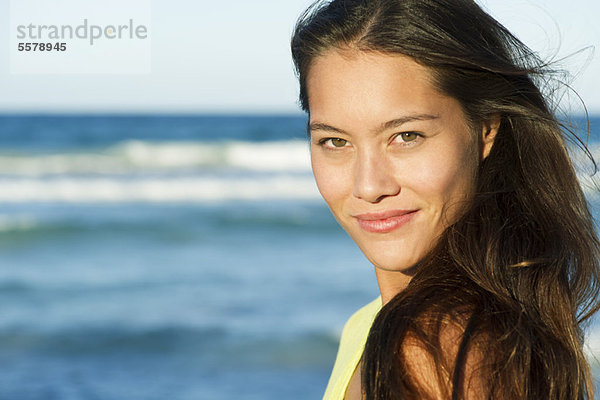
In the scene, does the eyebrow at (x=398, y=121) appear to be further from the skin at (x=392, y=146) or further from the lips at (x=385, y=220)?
the lips at (x=385, y=220)

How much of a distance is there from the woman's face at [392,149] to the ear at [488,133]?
20mm

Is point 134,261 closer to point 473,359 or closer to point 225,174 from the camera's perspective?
point 225,174

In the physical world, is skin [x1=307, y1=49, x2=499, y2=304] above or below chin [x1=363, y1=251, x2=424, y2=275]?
above

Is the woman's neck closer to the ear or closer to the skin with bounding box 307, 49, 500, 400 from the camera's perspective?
the skin with bounding box 307, 49, 500, 400

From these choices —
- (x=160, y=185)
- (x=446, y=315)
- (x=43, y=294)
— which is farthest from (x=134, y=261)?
(x=446, y=315)

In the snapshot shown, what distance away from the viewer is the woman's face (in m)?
1.78

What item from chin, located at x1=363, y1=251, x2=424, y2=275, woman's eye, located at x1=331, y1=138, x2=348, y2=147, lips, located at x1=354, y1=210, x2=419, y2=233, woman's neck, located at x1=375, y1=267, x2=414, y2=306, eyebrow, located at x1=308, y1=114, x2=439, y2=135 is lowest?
woman's neck, located at x1=375, y1=267, x2=414, y2=306

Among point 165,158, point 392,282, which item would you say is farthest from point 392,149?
point 165,158

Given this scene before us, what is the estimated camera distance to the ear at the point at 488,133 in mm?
1999

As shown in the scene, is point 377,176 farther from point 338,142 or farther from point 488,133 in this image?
point 488,133

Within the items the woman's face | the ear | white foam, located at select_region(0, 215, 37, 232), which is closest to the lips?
the woman's face

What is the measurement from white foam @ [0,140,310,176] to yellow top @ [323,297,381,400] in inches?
630

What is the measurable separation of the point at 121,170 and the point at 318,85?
17.0m

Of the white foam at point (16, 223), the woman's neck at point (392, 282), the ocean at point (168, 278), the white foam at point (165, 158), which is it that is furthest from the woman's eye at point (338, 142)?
the white foam at point (165, 158)
